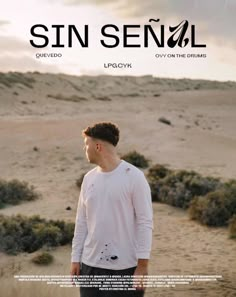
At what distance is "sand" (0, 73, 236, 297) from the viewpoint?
5.99 metres

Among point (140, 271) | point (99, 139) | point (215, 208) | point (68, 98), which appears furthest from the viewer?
point (68, 98)

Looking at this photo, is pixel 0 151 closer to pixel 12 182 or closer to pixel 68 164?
pixel 68 164

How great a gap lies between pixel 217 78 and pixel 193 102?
39.7 ft

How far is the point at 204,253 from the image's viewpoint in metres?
6.40

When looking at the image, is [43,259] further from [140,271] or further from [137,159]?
[137,159]

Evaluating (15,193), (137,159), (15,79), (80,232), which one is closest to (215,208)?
(15,193)

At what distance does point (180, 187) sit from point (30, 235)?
2.57 m

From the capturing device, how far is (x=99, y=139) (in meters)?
3.29

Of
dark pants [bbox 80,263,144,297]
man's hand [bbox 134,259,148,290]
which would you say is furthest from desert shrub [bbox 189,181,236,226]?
man's hand [bbox 134,259,148,290]

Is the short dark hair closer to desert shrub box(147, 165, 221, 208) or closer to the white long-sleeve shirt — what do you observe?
the white long-sleeve shirt

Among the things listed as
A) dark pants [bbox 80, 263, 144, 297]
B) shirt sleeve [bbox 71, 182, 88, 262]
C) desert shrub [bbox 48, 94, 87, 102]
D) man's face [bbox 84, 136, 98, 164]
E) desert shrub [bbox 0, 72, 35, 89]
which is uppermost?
desert shrub [bbox 0, 72, 35, 89]

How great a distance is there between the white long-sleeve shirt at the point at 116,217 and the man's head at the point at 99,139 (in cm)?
8

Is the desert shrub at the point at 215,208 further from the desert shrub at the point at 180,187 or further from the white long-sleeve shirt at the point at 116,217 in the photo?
the white long-sleeve shirt at the point at 116,217

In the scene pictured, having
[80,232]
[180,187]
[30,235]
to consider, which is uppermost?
[80,232]
